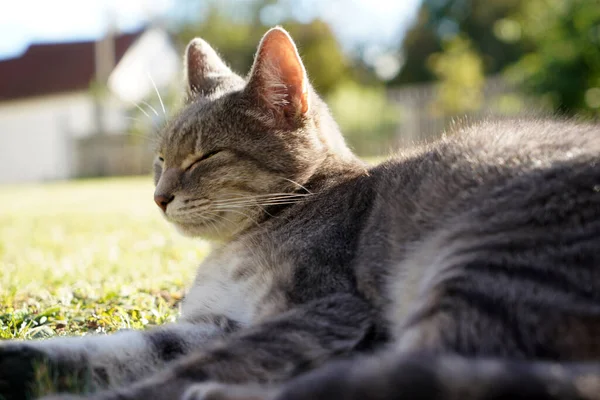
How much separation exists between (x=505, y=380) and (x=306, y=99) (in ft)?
5.80

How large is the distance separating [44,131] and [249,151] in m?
22.3

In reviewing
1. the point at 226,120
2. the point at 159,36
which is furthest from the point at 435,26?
the point at 226,120

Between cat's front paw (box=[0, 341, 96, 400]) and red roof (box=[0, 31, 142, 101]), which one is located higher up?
red roof (box=[0, 31, 142, 101])

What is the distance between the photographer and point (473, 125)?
2.59 metres

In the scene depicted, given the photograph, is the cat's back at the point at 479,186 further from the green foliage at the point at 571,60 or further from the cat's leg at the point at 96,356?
the green foliage at the point at 571,60

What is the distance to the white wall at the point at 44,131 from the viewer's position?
21922mm

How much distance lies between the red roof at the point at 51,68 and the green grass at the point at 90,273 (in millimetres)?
17882

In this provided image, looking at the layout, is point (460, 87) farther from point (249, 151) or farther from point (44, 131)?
point (249, 151)

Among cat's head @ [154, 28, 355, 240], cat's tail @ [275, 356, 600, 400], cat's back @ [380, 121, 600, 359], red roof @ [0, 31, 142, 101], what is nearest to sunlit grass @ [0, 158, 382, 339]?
cat's head @ [154, 28, 355, 240]

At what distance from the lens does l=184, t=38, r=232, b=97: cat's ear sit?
10.6ft

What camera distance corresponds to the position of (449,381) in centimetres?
122

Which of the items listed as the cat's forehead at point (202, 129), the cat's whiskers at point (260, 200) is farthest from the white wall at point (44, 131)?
the cat's whiskers at point (260, 200)

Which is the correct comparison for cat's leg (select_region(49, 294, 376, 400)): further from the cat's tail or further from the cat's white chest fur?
the cat's tail

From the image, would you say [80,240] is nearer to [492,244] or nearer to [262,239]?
[262,239]
